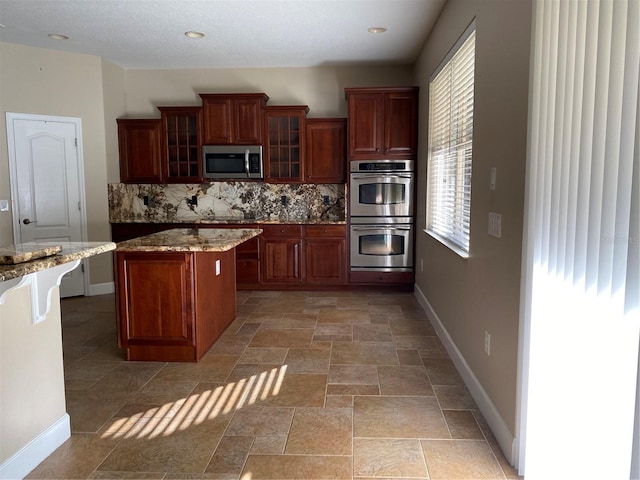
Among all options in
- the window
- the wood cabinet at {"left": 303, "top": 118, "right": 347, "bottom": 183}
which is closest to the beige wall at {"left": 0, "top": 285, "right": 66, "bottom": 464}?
the window

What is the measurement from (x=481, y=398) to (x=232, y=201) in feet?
14.5

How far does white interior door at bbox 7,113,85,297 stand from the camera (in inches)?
196

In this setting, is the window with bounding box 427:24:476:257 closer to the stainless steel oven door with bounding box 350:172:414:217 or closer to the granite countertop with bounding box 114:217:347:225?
the stainless steel oven door with bounding box 350:172:414:217

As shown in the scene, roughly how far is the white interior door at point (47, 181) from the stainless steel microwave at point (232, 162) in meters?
1.47

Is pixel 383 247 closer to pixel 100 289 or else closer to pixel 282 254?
pixel 282 254

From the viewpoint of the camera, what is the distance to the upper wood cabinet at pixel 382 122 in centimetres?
541

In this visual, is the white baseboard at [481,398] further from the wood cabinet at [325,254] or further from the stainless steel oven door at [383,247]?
the wood cabinet at [325,254]

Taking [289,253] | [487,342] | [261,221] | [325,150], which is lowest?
[487,342]

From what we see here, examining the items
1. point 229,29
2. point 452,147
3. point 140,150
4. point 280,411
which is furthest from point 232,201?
point 280,411

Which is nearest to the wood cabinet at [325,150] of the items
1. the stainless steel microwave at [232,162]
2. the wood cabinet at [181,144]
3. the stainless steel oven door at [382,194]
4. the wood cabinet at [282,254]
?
the stainless steel oven door at [382,194]

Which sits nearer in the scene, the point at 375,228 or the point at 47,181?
the point at 47,181

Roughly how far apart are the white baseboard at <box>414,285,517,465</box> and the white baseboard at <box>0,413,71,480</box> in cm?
222

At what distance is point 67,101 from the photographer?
5246mm

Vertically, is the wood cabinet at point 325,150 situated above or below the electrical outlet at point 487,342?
above
